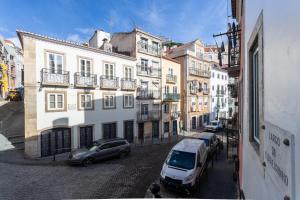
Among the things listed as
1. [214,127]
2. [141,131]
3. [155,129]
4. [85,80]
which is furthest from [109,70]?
[214,127]

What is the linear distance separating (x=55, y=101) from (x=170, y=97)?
1562 centimetres

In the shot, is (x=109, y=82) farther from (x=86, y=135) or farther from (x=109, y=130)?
(x=86, y=135)

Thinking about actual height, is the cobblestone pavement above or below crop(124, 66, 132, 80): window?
below

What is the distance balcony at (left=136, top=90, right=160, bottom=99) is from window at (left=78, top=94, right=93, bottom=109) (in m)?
6.23

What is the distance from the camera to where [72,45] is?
17328 millimetres

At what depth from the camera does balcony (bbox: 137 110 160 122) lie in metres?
23.5

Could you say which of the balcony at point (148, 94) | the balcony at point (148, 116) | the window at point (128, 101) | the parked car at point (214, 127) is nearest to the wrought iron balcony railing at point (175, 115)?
the balcony at point (148, 116)

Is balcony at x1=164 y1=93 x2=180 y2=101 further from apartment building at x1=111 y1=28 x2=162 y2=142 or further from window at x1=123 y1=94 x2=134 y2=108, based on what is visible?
window at x1=123 y1=94 x2=134 y2=108

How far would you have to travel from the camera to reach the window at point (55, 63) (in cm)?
1603

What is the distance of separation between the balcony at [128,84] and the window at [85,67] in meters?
4.12

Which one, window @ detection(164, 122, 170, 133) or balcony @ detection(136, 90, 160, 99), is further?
window @ detection(164, 122, 170, 133)

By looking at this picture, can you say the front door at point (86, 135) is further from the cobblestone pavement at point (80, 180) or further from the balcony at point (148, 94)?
the balcony at point (148, 94)

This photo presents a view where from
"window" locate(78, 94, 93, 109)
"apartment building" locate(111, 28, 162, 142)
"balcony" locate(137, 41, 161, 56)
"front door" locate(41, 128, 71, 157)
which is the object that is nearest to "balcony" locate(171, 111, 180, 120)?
"apartment building" locate(111, 28, 162, 142)

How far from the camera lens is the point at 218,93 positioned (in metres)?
40.3
